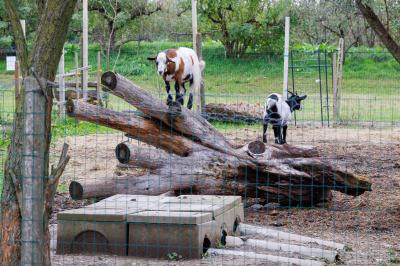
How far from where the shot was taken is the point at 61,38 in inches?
236

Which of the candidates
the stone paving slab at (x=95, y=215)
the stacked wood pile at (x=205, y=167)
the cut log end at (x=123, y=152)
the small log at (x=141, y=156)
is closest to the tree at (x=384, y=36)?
the stacked wood pile at (x=205, y=167)

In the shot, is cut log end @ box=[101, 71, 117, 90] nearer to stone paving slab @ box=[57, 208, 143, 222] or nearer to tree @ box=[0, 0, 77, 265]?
stone paving slab @ box=[57, 208, 143, 222]

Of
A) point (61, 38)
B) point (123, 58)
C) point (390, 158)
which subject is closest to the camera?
point (61, 38)

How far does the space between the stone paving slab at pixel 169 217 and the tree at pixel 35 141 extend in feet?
5.89

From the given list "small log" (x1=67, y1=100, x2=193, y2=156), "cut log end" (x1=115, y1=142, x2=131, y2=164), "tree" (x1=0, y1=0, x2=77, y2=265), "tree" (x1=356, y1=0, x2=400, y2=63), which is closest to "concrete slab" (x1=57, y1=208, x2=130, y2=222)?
"small log" (x1=67, y1=100, x2=193, y2=156)

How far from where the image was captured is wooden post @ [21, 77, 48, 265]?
18.8ft

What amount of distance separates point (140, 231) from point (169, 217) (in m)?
0.32

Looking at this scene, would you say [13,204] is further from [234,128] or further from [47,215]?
[234,128]

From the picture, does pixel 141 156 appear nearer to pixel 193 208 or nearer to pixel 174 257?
pixel 193 208

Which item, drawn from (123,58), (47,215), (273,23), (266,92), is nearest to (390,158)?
(47,215)

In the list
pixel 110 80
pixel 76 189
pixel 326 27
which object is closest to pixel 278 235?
pixel 76 189

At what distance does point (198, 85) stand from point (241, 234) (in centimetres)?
996

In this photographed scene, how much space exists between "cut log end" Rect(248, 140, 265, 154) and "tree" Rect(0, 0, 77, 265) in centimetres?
460

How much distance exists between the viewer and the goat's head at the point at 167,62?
18.3 meters
